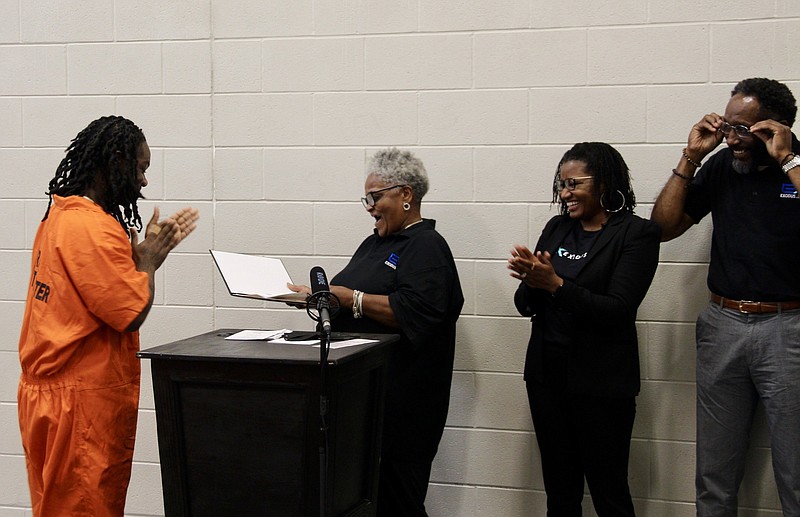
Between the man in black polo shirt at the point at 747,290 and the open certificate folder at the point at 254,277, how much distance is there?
137cm

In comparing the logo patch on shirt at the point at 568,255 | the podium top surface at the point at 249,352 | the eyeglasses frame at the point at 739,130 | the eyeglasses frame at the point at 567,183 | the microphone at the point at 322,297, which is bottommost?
the podium top surface at the point at 249,352

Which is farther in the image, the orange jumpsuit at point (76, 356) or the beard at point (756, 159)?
the beard at point (756, 159)

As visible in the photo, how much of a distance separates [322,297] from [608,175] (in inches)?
45.9

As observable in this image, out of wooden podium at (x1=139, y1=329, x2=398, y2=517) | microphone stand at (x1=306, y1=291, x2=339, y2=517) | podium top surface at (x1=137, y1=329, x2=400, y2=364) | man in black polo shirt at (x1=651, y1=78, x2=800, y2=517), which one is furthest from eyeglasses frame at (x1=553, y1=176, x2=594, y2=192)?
microphone stand at (x1=306, y1=291, x2=339, y2=517)

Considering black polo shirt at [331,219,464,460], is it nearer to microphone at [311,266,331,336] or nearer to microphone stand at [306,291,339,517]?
microphone at [311,266,331,336]

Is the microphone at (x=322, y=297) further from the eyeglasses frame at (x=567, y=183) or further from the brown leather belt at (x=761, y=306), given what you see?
the brown leather belt at (x=761, y=306)

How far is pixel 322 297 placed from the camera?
232cm

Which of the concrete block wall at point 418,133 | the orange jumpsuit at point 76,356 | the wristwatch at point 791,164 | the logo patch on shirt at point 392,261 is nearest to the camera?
the orange jumpsuit at point 76,356

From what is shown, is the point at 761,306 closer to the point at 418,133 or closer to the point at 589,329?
the point at 589,329

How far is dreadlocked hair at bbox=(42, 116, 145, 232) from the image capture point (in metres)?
2.62

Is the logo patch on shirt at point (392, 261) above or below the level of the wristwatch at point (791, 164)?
below

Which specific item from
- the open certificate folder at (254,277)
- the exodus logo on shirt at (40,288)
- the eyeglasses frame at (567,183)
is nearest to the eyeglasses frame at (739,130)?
the eyeglasses frame at (567,183)

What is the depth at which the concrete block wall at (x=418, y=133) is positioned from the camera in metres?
3.36

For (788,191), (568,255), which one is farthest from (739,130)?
(568,255)
